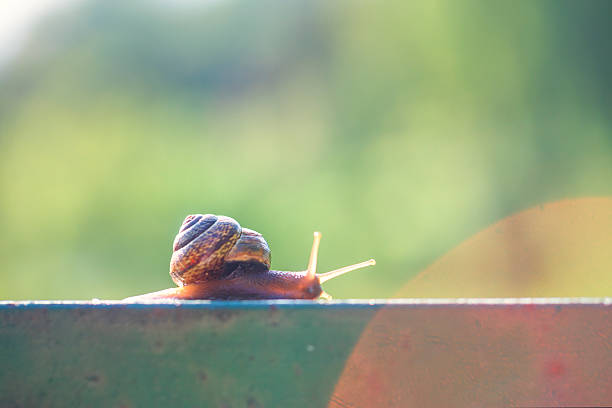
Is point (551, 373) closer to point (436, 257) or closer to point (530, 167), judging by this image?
point (436, 257)

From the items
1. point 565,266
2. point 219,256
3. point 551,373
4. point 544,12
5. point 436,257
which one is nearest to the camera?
point 551,373

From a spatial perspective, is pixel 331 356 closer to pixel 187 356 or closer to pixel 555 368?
pixel 187 356

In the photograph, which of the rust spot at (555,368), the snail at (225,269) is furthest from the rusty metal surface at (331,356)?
the snail at (225,269)

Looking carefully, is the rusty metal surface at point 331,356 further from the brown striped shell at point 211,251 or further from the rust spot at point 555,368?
the brown striped shell at point 211,251

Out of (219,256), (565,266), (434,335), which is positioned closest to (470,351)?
(434,335)

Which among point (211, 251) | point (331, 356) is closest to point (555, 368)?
point (331, 356)

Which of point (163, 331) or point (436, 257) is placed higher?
point (163, 331)
